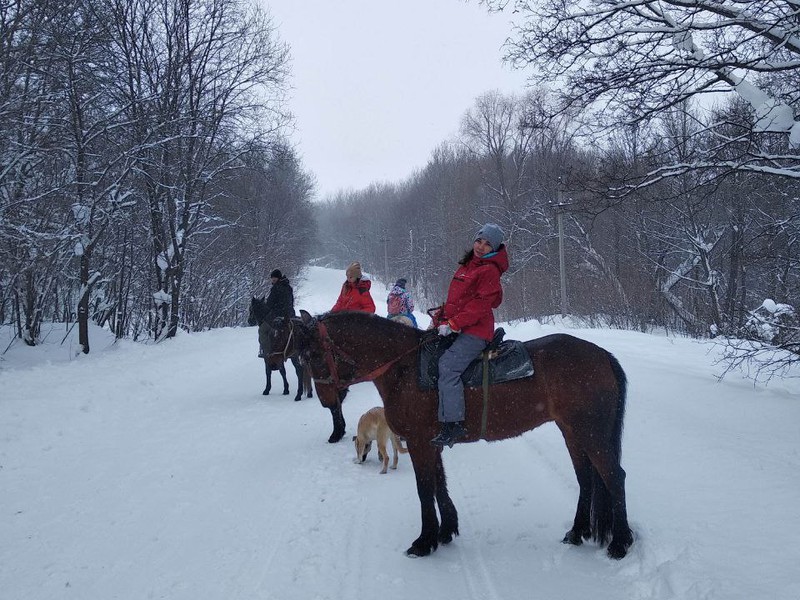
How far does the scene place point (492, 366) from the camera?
418 cm

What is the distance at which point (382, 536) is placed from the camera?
173 inches

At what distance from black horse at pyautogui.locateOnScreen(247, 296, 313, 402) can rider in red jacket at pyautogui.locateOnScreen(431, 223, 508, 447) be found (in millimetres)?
2250

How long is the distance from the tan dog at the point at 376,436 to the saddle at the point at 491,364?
1966 mm

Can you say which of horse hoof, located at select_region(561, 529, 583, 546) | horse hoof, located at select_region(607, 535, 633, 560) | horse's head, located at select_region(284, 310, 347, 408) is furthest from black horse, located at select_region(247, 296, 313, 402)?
horse hoof, located at select_region(607, 535, 633, 560)

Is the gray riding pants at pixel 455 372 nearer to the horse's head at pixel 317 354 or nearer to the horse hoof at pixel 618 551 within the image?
the horse's head at pixel 317 354

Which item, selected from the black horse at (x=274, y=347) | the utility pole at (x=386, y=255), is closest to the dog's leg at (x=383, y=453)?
the black horse at (x=274, y=347)

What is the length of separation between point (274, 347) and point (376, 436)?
5.61 feet

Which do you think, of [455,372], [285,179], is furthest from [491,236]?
[285,179]

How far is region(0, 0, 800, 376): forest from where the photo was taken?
20.8 ft

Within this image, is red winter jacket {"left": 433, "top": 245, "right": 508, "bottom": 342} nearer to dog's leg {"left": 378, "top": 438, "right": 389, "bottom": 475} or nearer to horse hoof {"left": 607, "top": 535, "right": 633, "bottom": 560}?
horse hoof {"left": 607, "top": 535, "right": 633, "bottom": 560}

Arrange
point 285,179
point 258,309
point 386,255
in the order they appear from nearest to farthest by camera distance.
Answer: point 258,309, point 285,179, point 386,255

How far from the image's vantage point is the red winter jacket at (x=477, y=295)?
13.6 ft

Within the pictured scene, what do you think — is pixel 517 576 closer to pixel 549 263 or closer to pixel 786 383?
pixel 786 383

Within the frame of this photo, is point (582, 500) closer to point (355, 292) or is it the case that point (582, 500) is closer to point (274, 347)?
point (274, 347)
